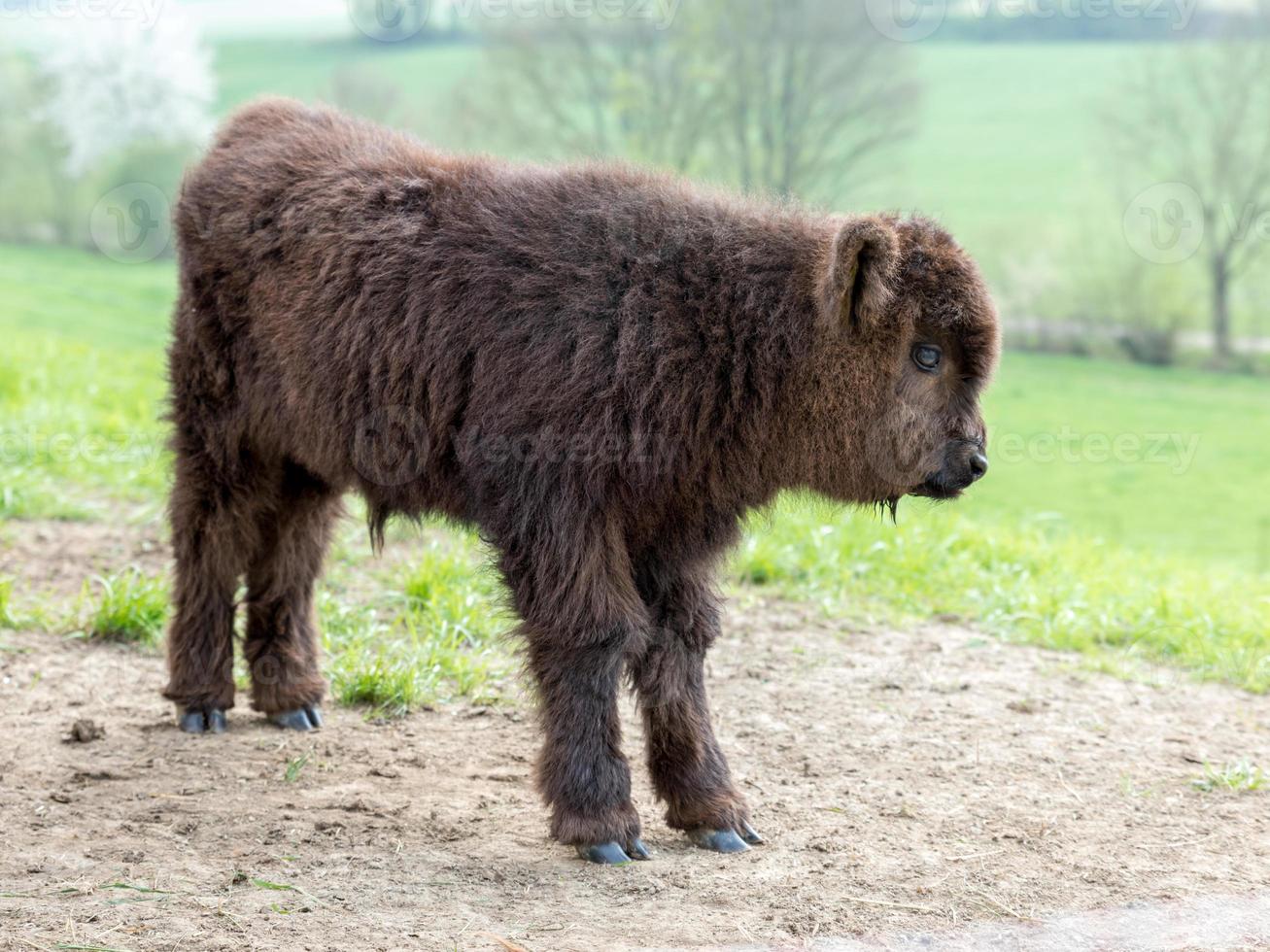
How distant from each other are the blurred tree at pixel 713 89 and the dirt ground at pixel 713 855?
11.6m

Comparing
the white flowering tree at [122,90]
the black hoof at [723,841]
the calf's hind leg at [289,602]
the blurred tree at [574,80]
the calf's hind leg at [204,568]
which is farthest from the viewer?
the blurred tree at [574,80]

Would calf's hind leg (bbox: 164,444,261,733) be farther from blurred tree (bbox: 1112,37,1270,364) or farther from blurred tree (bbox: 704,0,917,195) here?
blurred tree (bbox: 1112,37,1270,364)

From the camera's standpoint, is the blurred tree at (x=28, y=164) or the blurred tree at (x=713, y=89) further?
the blurred tree at (x=713, y=89)

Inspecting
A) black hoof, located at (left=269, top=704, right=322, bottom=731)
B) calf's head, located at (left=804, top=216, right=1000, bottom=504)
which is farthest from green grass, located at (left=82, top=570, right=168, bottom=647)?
calf's head, located at (left=804, top=216, right=1000, bottom=504)

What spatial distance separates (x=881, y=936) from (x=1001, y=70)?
23843 mm

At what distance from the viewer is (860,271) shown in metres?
4.35

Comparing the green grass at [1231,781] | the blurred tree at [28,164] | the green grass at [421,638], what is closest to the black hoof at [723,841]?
the green grass at [421,638]

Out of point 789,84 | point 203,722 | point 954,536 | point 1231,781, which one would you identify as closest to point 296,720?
point 203,722

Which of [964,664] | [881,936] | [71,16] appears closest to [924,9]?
[71,16]

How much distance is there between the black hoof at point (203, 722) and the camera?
5793mm

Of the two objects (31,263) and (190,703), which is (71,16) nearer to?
(31,263)

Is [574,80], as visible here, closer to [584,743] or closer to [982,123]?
[982,123]

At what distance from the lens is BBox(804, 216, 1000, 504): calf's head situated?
4.43 m

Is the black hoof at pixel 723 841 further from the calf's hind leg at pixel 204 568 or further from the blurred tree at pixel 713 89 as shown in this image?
the blurred tree at pixel 713 89
